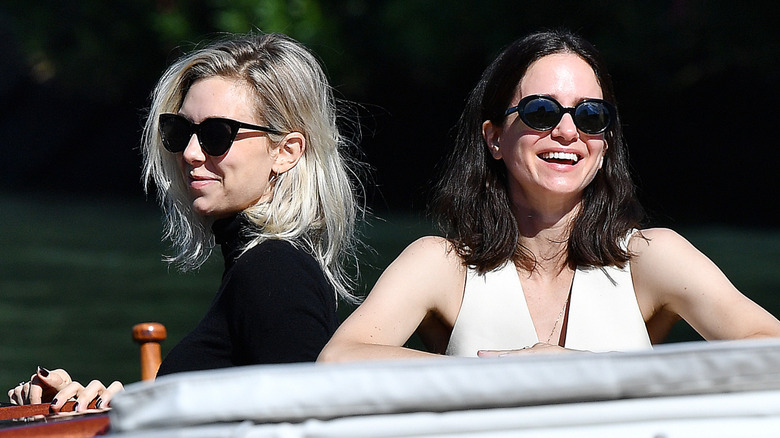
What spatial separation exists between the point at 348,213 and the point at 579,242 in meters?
0.55

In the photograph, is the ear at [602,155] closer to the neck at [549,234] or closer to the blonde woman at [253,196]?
the neck at [549,234]

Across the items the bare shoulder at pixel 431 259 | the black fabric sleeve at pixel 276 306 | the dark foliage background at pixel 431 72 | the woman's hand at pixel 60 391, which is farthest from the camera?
the dark foliage background at pixel 431 72

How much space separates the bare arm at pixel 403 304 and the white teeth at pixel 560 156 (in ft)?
0.95

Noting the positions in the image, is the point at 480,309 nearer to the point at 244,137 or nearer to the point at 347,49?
the point at 244,137

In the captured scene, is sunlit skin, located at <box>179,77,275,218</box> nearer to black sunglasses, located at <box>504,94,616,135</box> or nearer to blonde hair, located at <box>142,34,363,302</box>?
blonde hair, located at <box>142,34,363,302</box>

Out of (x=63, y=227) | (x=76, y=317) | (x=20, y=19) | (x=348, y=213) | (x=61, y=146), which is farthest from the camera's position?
(x=61, y=146)

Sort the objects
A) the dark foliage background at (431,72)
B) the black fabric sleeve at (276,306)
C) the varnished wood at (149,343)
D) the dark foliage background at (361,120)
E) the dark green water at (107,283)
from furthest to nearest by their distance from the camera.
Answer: the dark foliage background at (431,72) → the dark foliage background at (361,120) → the dark green water at (107,283) → the varnished wood at (149,343) → the black fabric sleeve at (276,306)

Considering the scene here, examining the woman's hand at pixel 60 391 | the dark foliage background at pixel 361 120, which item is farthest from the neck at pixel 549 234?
the dark foliage background at pixel 361 120

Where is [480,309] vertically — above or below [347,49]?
above

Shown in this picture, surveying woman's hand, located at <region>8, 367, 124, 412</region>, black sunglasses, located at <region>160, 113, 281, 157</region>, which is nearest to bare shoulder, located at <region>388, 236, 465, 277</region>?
black sunglasses, located at <region>160, 113, 281, 157</region>

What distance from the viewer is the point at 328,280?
2598mm

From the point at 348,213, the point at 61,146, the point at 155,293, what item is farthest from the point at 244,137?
the point at 61,146

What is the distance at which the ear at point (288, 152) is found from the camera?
2684 mm

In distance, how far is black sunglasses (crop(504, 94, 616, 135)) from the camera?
2539mm
